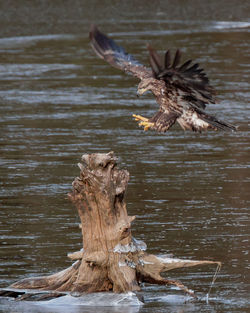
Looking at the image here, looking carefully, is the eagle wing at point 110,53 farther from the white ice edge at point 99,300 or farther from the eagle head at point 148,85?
the white ice edge at point 99,300

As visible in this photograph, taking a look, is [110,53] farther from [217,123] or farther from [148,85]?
[217,123]

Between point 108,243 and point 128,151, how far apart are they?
233 inches

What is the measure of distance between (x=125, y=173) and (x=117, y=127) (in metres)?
7.62

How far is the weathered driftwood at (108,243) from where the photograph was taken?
8.15 meters

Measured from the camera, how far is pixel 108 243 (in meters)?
8.27

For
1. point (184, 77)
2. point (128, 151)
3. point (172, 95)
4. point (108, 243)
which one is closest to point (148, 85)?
point (172, 95)

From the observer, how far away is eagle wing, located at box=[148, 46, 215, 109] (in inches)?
370

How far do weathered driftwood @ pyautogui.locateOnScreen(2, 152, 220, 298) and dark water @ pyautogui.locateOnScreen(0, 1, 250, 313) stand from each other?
273mm

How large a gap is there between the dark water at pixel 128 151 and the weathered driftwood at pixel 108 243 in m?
0.27

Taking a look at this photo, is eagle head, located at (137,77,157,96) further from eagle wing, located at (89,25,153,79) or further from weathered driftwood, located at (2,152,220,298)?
weathered driftwood, located at (2,152,220,298)

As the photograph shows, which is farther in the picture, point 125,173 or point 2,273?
point 2,273

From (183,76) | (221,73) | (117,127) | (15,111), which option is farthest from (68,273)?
(221,73)

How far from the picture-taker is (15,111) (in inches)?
682

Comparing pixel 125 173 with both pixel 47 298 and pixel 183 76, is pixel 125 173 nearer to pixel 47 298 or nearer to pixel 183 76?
pixel 47 298
